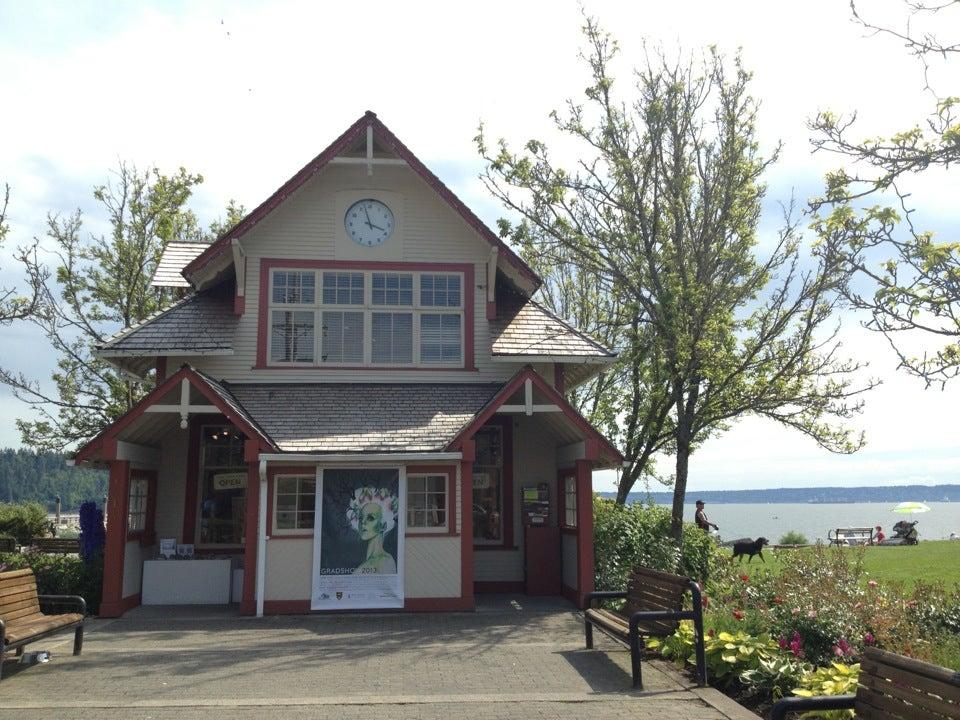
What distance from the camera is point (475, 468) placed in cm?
1694

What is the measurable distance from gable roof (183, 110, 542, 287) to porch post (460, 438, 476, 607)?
14.3 ft

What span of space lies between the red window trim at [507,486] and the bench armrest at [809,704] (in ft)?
35.0

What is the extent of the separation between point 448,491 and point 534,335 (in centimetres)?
378

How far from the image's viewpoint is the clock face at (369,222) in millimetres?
16812

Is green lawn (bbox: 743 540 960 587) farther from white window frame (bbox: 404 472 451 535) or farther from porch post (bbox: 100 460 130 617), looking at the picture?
porch post (bbox: 100 460 130 617)

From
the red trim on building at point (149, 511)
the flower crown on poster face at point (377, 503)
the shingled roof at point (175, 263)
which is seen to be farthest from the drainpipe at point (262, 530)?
the shingled roof at point (175, 263)

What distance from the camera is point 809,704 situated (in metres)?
6.07

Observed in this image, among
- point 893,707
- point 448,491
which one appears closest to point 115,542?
point 448,491

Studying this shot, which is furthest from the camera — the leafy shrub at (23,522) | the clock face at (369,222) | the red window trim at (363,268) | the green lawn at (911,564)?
the leafy shrub at (23,522)

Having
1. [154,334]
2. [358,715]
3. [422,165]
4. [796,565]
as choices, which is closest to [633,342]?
[422,165]

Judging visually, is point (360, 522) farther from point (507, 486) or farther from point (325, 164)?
point (325, 164)

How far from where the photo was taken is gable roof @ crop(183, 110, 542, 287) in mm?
16031

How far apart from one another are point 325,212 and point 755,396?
9485mm

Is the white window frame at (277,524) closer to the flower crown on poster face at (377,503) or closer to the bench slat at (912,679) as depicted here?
the flower crown on poster face at (377,503)
